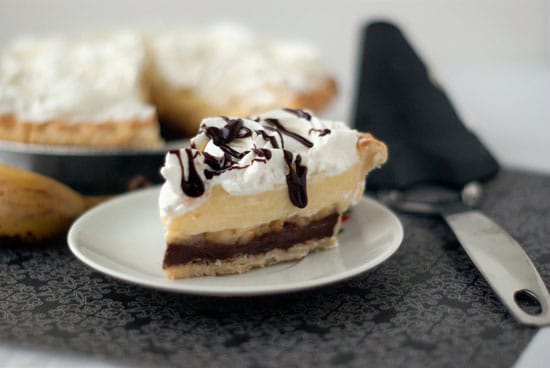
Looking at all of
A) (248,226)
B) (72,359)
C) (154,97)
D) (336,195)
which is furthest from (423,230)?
(154,97)

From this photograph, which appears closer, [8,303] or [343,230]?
[8,303]

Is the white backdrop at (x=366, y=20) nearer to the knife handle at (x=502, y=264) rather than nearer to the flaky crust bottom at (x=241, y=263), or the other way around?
the knife handle at (x=502, y=264)

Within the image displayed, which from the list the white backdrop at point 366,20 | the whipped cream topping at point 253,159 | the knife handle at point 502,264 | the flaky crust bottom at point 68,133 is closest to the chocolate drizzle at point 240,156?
the whipped cream topping at point 253,159

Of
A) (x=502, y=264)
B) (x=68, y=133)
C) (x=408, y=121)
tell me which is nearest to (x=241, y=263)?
(x=502, y=264)

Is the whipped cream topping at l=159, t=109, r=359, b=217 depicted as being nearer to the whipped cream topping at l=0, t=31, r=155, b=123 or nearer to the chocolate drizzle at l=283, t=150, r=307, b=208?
the chocolate drizzle at l=283, t=150, r=307, b=208

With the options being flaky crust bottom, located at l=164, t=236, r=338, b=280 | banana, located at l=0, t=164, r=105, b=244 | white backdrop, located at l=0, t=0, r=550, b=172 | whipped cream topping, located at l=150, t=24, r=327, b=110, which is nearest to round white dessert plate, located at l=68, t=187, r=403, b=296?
flaky crust bottom, located at l=164, t=236, r=338, b=280

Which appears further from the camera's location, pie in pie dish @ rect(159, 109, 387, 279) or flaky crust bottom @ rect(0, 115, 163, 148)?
flaky crust bottom @ rect(0, 115, 163, 148)

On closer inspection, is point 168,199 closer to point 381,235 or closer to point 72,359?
point 72,359
